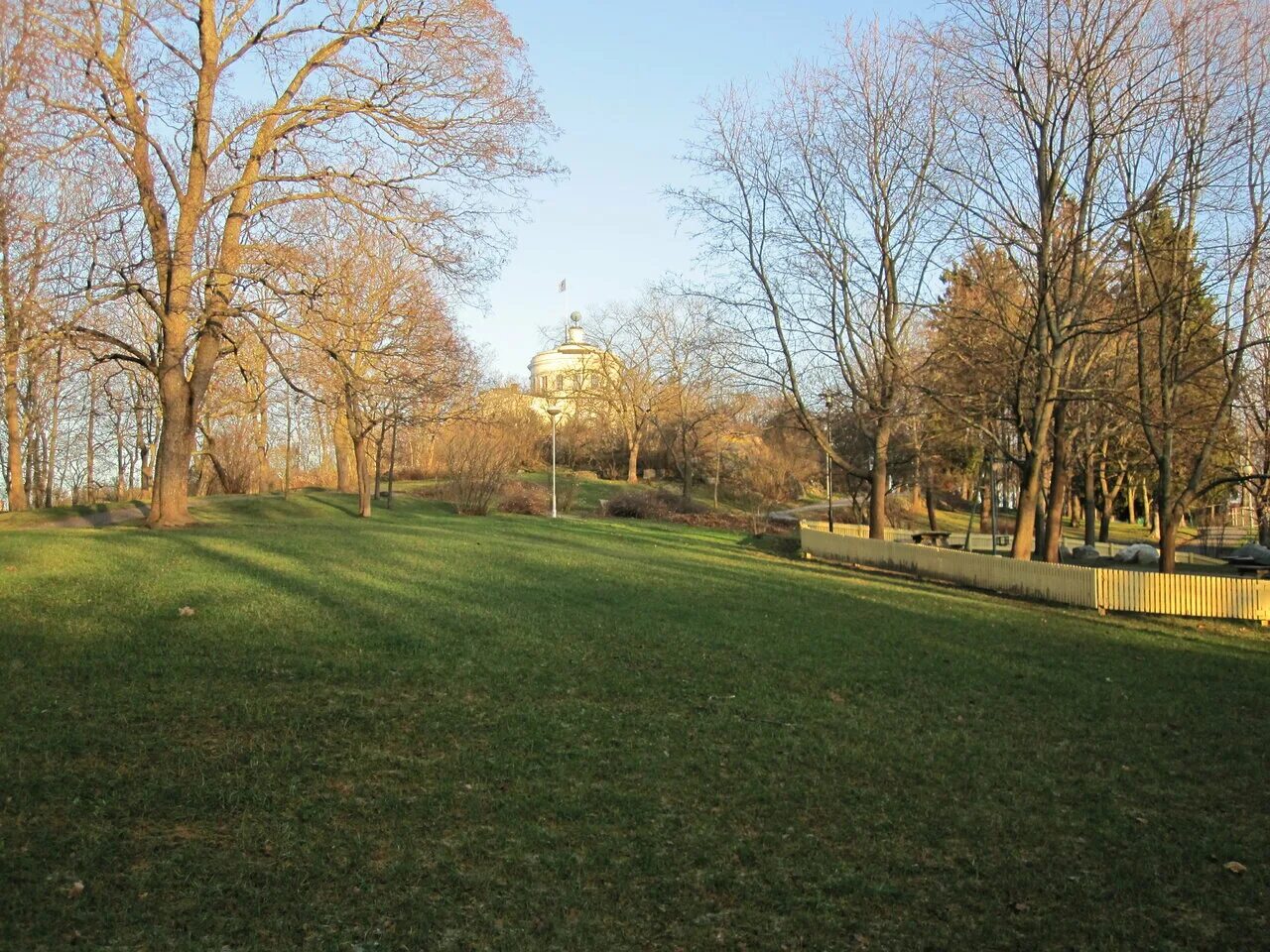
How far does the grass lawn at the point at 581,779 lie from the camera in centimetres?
416

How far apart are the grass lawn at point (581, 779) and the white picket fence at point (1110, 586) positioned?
15.1 feet

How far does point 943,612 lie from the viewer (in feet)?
50.6

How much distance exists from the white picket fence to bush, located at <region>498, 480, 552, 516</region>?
2062cm

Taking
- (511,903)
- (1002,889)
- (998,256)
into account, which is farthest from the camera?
(998,256)

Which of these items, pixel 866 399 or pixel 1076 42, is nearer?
pixel 1076 42

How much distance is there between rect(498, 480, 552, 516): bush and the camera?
128 feet

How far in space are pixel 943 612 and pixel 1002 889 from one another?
11.2 metres

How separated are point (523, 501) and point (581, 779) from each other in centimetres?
3379

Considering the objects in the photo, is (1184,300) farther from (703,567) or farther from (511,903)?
(511,903)

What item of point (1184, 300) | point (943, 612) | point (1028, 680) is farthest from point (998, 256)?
point (1028, 680)

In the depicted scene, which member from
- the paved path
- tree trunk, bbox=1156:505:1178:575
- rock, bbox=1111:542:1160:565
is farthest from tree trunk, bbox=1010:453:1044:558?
the paved path

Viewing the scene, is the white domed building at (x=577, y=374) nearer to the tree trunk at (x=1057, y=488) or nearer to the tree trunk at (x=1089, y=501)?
the tree trunk at (x=1089, y=501)

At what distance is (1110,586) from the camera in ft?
56.2

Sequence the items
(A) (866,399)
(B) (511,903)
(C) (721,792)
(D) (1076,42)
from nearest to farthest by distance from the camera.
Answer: (B) (511,903) < (C) (721,792) < (D) (1076,42) < (A) (866,399)
